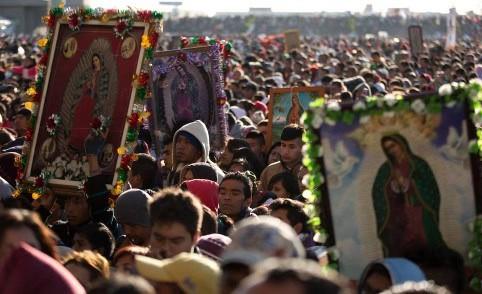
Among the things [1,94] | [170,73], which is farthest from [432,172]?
[1,94]

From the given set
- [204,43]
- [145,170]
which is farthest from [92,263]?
[204,43]

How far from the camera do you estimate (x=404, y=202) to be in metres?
6.49

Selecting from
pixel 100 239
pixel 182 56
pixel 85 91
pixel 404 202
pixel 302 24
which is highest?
pixel 302 24

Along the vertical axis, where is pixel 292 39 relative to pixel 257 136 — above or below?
above

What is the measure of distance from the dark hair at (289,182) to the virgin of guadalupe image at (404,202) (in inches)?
137

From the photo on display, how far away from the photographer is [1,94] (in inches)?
827

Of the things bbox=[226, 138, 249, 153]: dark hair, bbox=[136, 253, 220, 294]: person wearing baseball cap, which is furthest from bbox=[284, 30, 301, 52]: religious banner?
bbox=[136, 253, 220, 294]: person wearing baseball cap

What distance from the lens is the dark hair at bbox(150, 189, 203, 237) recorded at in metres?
6.37

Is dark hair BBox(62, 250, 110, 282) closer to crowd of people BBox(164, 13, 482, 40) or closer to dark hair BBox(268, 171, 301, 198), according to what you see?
dark hair BBox(268, 171, 301, 198)

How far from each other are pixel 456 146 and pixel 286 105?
7.40 metres

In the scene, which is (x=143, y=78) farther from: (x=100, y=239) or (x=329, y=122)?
(x=329, y=122)

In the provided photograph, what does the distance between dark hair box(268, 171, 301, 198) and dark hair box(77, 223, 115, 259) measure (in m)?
2.14

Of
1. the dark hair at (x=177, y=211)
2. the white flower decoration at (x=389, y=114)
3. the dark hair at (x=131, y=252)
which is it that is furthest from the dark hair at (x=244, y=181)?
the white flower decoration at (x=389, y=114)

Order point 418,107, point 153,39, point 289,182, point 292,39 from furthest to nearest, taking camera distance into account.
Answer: point 292,39 < point 289,182 < point 153,39 < point 418,107
